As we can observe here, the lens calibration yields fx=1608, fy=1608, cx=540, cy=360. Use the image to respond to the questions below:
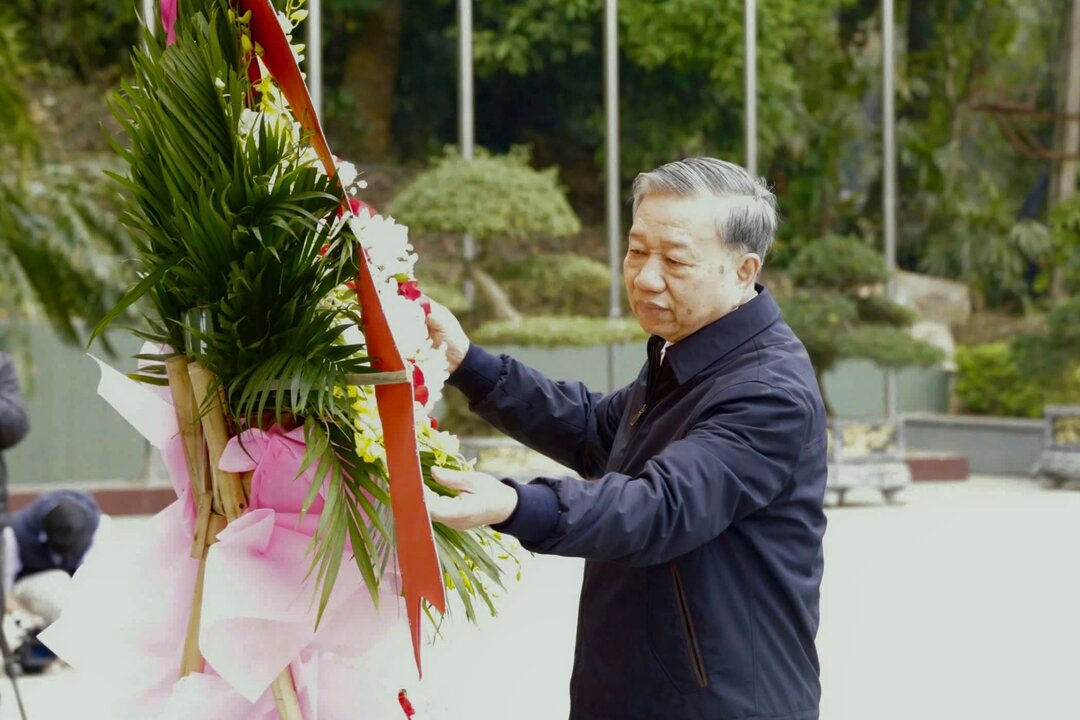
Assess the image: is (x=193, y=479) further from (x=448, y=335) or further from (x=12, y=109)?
(x=12, y=109)

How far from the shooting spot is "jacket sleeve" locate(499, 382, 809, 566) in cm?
208

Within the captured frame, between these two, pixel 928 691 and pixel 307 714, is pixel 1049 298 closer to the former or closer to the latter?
pixel 928 691

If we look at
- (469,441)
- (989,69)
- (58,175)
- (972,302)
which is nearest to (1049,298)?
(972,302)

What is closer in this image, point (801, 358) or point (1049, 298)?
point (801, 358)

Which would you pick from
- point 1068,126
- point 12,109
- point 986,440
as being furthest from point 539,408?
point 1068,126

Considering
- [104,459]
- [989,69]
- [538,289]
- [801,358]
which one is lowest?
[104,459]

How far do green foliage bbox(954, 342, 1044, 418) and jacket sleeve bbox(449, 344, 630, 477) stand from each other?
12610 millimetres

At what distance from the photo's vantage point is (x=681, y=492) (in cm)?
215

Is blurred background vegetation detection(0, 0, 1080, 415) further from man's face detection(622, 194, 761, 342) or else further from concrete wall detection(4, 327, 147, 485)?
man's face detection(622, 194, 761, 342)

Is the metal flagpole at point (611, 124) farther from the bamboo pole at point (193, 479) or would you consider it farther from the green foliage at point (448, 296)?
the bamboo pole at point (193, 479)

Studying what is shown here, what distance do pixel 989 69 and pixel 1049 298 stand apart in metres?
3.33

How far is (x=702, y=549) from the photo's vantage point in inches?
90.8

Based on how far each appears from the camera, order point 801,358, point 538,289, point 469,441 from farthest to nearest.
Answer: point 538,289 → point 469,441 → point 801,358

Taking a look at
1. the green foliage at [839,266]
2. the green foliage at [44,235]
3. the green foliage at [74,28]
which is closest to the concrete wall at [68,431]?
the green foliage at [44,235]
